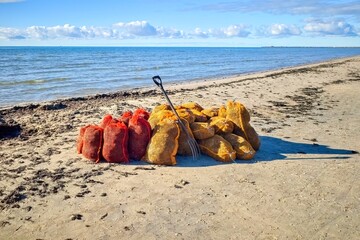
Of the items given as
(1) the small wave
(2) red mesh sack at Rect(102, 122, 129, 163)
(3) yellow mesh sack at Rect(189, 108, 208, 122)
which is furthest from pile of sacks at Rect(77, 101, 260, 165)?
(1) the small wave

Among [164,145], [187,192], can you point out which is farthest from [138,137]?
[187,192]

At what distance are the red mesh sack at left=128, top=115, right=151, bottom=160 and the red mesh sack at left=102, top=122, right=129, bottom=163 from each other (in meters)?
0.15

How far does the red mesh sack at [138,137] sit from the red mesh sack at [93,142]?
25.5 inches

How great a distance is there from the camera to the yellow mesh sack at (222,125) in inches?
307

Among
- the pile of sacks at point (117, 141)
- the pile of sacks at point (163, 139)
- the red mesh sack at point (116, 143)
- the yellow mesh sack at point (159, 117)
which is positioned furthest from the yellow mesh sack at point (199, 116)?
the red mesh sack at point (116, 143)

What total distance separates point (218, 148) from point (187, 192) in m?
1.70

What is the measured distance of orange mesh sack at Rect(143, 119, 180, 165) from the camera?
7.14 m

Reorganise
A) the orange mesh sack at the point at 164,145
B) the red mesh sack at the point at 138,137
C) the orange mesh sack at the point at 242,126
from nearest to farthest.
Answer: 1. the orange mesh sack at the point at 164,145
2. the red mesh sack at the point at 138,137
3. the orange mesh sack at the point at 242,126

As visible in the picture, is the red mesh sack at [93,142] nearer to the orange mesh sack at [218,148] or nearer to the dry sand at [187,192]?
the dry sand at [187,192]

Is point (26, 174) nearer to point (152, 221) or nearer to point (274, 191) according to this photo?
point (152, 221)

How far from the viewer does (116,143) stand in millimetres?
7164

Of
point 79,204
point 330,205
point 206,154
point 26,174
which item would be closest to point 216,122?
point 206,154

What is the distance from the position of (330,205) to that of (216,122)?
3.14 metres

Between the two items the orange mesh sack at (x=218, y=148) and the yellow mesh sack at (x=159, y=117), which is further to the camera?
the yellow mesh sack at (x=159, y=117)
